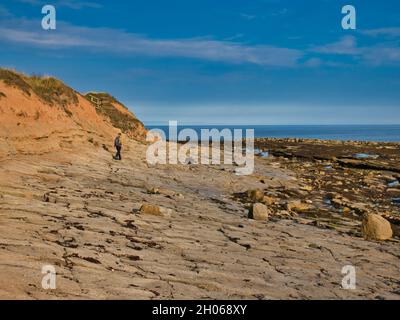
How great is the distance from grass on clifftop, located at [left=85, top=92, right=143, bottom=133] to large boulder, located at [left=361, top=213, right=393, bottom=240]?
114ft

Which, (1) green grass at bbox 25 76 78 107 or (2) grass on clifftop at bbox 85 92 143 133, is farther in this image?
(2) grass on clifftop at bbox 85 92 143 133

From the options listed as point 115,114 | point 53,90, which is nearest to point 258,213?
point 53,90

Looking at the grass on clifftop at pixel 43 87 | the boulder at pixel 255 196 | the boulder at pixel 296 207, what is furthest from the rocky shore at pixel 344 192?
the grass on clifftop at pixel 43 87

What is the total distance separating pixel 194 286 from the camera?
824 centimetres

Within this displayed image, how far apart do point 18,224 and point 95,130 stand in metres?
22.9

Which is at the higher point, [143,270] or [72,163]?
[72,163]

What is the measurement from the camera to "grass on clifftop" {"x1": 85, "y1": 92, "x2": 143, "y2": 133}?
47284 millimetres

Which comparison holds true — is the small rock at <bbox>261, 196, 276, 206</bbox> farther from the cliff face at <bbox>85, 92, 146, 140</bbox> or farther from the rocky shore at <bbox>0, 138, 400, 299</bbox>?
the cliff face at <bbox>85, 92, 146, 140</bbox>

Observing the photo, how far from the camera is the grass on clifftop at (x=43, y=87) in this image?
2505 centimetres

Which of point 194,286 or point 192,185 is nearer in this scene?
point 194,286

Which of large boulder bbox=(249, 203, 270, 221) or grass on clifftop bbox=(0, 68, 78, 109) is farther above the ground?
grass on clifftop bbox=(0, 68, 78, 109)

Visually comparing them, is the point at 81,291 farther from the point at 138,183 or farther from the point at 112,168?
the point at 112,168

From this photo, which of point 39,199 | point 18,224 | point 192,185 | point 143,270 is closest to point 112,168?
point 192,185

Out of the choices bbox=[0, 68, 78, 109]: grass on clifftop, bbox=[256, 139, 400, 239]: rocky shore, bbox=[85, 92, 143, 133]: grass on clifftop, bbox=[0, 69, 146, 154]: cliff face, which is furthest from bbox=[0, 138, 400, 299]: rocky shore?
bbox=[85, 92, 143, 133]: grass on clifftop
